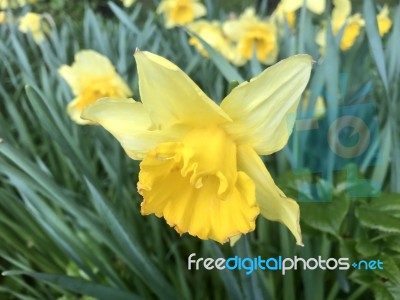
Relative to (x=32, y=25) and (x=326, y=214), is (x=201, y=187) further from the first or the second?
(x=32, y=25)

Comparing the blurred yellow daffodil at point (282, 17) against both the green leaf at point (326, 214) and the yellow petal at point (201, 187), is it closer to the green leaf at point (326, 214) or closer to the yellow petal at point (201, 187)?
the green leaf at point (326, 214)

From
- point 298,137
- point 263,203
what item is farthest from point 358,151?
point 263,203

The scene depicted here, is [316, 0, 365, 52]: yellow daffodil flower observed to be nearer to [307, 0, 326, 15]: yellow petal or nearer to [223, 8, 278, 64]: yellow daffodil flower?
[307, 0, 326, 15]: yellow petal

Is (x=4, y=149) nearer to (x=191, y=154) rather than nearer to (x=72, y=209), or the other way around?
(x=72, y=209)

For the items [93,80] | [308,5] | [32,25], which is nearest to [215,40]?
[308,5]

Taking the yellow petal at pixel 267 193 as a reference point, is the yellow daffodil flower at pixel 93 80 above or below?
above

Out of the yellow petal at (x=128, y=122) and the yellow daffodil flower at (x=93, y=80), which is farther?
the yellow daffodil flower at (x=93, y=80)

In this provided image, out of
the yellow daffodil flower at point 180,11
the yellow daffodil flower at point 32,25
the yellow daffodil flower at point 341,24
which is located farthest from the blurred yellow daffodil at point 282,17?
the yellow daffodil flower at point 32,25

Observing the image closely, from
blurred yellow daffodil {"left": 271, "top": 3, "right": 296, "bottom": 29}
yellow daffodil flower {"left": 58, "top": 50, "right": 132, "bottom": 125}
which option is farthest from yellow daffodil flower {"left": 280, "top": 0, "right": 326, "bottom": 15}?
yellow daffodil flower {"left": 58, "top": 50, "right": 132, "bottom": 125}
